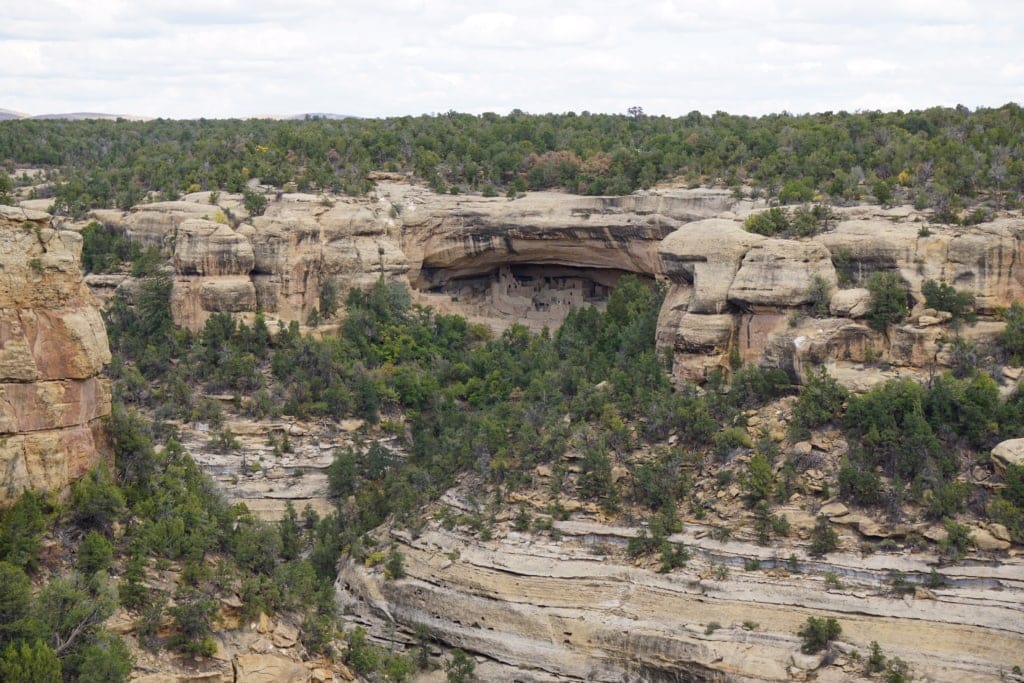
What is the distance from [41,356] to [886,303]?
82.1 ft

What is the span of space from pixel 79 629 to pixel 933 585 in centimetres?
2126

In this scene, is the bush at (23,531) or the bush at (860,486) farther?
the bush at (860,486)

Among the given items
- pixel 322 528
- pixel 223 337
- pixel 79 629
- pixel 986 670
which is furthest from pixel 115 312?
pixel 986 670

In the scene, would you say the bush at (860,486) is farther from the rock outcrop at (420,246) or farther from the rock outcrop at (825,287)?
the rock outcrop at (420,246)

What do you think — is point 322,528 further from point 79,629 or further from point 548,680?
point 79,629

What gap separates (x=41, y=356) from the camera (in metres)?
31.8

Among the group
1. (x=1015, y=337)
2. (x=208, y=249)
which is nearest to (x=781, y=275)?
(x=1015, y=337)

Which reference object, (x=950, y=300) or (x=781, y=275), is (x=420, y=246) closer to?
(x=781, y=275)

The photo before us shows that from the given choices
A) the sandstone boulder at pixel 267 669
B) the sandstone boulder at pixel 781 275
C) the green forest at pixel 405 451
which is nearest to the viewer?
the green forest at pixel 405 451

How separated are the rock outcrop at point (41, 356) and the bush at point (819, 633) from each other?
18.3m

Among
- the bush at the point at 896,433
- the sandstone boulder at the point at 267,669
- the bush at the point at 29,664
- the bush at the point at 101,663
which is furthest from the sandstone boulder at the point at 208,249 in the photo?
the bush at the point at 29,664

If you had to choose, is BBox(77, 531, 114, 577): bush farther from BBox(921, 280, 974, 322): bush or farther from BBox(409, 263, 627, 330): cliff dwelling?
BBox(409, 263, 627, 330): cliff dwelling

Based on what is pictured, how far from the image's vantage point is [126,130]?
250 feet

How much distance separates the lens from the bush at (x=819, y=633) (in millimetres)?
40406
